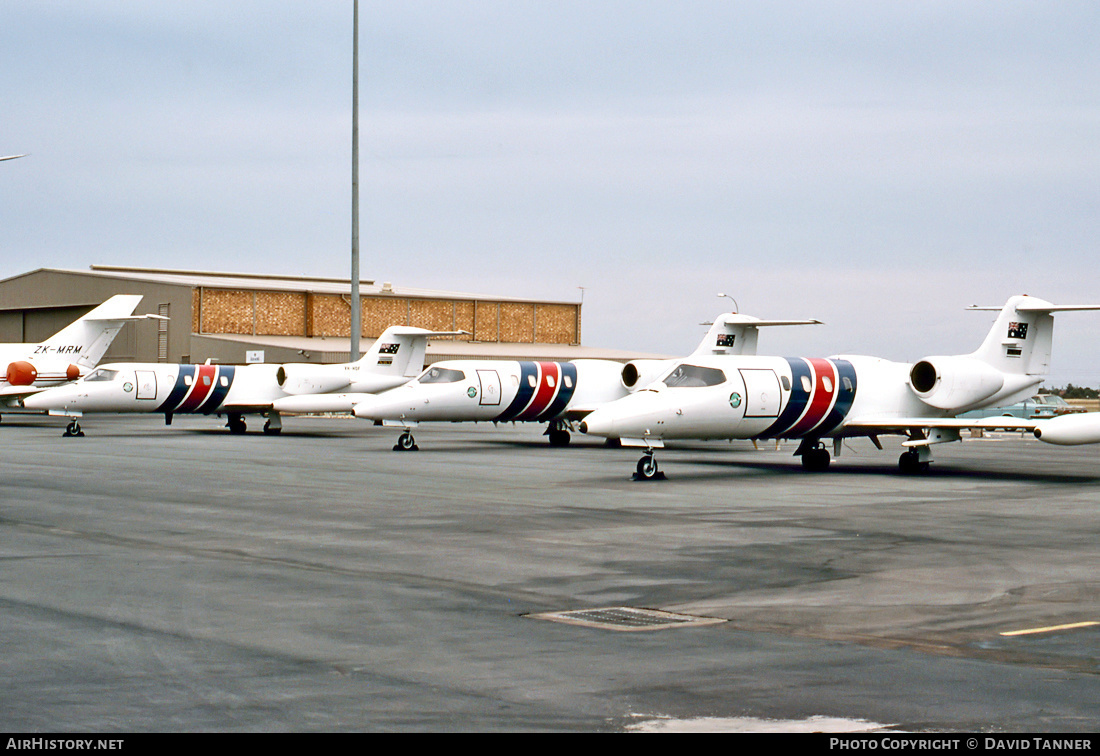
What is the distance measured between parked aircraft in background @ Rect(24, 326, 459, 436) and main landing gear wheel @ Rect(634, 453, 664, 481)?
19973 millimetres

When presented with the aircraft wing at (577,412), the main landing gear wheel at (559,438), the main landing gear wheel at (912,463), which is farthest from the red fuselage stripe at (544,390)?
the main landing gear wheel at (912,463)

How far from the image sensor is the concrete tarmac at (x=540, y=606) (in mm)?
6723

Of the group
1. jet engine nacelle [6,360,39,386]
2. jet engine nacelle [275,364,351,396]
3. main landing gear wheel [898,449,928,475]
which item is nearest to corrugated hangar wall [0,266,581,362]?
jet engine nacelle [6,360,39,386]

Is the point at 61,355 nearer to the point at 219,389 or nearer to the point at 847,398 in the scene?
the point at 219,389

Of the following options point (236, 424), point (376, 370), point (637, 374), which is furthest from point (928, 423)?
point (236, 424)

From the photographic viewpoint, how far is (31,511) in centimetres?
1702

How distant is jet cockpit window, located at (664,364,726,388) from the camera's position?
81.1 feet

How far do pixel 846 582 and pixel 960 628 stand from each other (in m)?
2.29

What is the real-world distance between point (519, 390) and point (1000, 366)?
12660 mm

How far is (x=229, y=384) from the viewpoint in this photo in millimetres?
44094

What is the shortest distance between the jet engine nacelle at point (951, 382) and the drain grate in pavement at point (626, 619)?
1954 cm

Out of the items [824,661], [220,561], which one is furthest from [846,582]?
[220,561]

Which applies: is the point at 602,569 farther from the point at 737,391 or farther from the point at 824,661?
the point at 737,391

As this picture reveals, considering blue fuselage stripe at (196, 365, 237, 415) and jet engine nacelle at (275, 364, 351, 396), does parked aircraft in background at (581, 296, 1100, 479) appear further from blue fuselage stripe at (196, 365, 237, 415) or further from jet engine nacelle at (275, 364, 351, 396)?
blue fuselage stripe at (196, 365, 237, 415)
